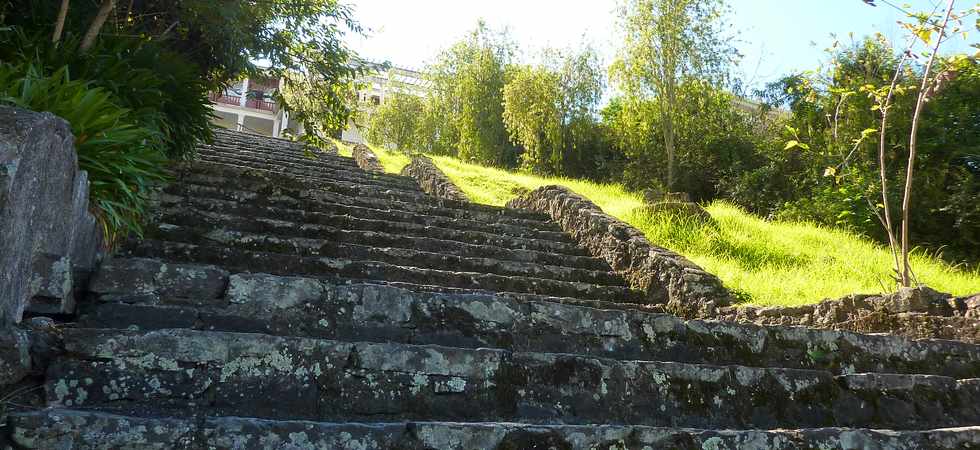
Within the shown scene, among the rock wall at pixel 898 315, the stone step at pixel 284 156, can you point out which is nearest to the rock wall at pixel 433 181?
the stone step at pixel 284 156

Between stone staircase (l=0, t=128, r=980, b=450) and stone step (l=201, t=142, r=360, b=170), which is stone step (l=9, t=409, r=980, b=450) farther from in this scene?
stone step (l=201, t=142, r=360, b=170)

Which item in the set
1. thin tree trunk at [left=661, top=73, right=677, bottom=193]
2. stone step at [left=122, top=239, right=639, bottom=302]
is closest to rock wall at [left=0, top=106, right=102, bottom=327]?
stone step at [left=122, top=239, right=639, bottom=302]

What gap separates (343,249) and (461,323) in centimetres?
203

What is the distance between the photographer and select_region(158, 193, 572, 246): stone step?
564 cm

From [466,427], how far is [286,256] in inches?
103

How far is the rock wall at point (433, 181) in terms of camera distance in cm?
973

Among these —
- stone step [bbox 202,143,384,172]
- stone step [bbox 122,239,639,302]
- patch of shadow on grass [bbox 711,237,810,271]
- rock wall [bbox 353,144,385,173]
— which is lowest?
stone step [bbox 122,239,639,302]

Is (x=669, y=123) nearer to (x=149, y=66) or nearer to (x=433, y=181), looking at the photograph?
(x=433, y=181)

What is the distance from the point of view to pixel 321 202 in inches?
251

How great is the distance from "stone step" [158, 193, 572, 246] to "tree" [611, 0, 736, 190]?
10.0 meters

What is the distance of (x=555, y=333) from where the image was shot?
340 centimetres

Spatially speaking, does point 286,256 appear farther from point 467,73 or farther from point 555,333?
point 467,73

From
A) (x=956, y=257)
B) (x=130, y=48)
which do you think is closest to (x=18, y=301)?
(x=130, y=48)

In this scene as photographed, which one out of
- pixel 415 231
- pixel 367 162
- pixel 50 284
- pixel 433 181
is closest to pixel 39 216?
pixel 50 284
